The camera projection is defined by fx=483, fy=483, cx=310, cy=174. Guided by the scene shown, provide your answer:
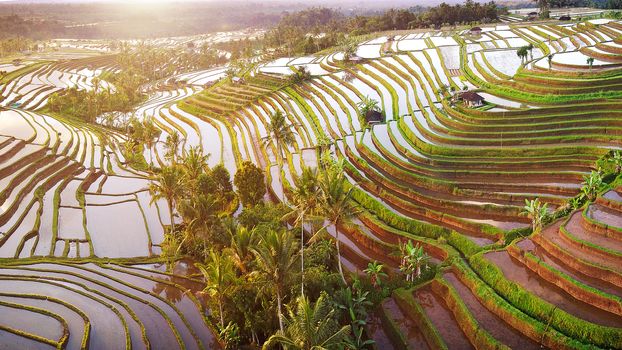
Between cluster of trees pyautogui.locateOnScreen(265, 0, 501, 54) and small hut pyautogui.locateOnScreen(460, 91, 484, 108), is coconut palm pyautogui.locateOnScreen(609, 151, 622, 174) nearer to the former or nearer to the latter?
small hut pyautogui.locateOnScreen(460, 91, 484, 108)

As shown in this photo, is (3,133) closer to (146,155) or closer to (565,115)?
(146,155)

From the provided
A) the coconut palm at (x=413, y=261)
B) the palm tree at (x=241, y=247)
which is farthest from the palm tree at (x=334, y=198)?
the palm tree at (x=241, y=247)

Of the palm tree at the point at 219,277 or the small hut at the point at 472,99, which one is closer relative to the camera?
the palm tree at the point at 219,277

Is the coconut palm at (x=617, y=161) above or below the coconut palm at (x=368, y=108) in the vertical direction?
below

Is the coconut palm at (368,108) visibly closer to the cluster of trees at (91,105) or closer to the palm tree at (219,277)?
the palm tree at (219,277)

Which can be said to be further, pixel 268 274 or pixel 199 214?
pixel 199 214

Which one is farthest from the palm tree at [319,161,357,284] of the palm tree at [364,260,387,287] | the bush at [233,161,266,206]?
the bush at [233,161,266,206]

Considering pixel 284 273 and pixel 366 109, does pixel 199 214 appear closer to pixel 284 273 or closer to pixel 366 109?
pixel 284 273

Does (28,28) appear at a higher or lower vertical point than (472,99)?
higher

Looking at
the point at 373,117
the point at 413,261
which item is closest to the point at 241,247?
the point at 413,261
